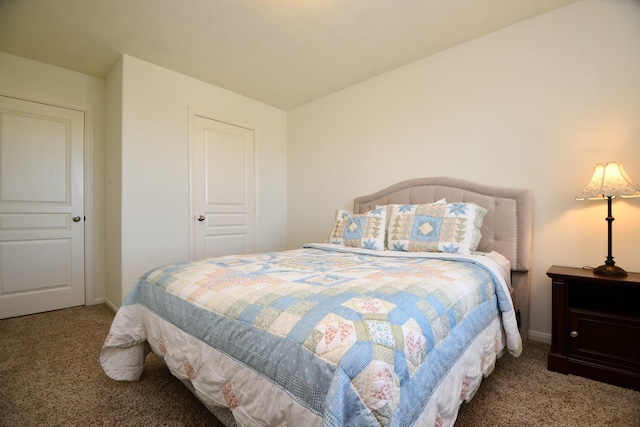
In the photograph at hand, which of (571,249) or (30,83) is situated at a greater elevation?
(30,83)

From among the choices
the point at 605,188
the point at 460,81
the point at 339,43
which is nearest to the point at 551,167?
the point at 605,188

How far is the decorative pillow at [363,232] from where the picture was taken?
7.73 feet

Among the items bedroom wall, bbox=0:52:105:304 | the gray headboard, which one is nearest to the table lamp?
the gray headboard

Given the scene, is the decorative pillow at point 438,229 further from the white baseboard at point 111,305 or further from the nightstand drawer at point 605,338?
the white baseboard at point 111,305

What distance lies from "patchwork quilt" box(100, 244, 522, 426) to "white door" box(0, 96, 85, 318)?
2.10 metres

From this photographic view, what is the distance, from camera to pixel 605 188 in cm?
176

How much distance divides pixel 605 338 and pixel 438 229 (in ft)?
3.48

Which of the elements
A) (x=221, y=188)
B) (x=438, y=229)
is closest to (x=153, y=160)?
(x=221, y=188)

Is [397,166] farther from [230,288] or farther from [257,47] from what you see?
[230,288]

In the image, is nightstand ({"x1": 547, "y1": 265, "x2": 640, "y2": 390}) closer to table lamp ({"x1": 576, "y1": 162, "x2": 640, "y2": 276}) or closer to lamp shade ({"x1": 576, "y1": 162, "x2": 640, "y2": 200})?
table lamp ({"x1": 576, "y1": 162, "x2": 640, "y2": 276})

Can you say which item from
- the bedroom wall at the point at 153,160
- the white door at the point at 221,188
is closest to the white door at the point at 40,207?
the bedroom wall at the point at 153,160

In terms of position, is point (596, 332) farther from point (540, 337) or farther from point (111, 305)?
point (111, 305)

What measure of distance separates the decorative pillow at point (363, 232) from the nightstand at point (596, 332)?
43.5 inches

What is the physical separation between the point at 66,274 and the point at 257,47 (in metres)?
2.95
